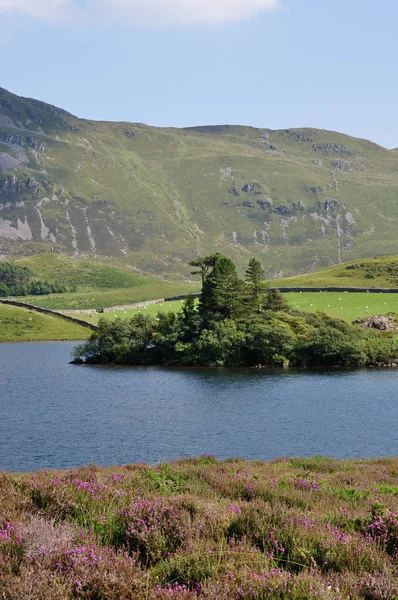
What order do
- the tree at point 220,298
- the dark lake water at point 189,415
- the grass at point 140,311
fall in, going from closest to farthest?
the dark lake water at point 189,415
the tree at point 220,298
the grass at point 140,311

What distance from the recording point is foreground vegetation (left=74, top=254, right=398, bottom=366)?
335 feet

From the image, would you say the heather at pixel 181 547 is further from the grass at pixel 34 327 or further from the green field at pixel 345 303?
the grass at pixel 34 327

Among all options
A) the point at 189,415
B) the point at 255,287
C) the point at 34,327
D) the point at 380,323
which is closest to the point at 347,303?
the point at 380,323

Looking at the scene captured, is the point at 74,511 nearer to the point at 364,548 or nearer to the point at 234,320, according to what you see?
the point at 364,548

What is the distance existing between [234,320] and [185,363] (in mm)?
10921

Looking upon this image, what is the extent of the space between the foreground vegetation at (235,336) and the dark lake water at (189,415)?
6.93 m

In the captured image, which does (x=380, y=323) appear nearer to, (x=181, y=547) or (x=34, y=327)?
(x=34, y=327)

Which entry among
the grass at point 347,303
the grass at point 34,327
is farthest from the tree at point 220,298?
the grass at point 34,327

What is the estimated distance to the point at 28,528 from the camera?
35.7 ft

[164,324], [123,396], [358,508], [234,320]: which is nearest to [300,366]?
[234,320]

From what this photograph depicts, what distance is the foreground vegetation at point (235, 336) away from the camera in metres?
102

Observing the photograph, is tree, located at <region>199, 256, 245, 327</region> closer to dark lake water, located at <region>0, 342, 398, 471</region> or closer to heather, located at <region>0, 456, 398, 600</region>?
dark lake water, located at <region>0, 342, 398, 471</region>

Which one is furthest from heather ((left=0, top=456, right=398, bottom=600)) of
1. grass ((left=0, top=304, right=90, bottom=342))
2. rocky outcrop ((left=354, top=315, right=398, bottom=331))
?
grass ((left=0, top=304, right=90, bottom=342))

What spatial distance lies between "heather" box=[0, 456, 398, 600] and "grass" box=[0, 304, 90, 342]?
505 feet
